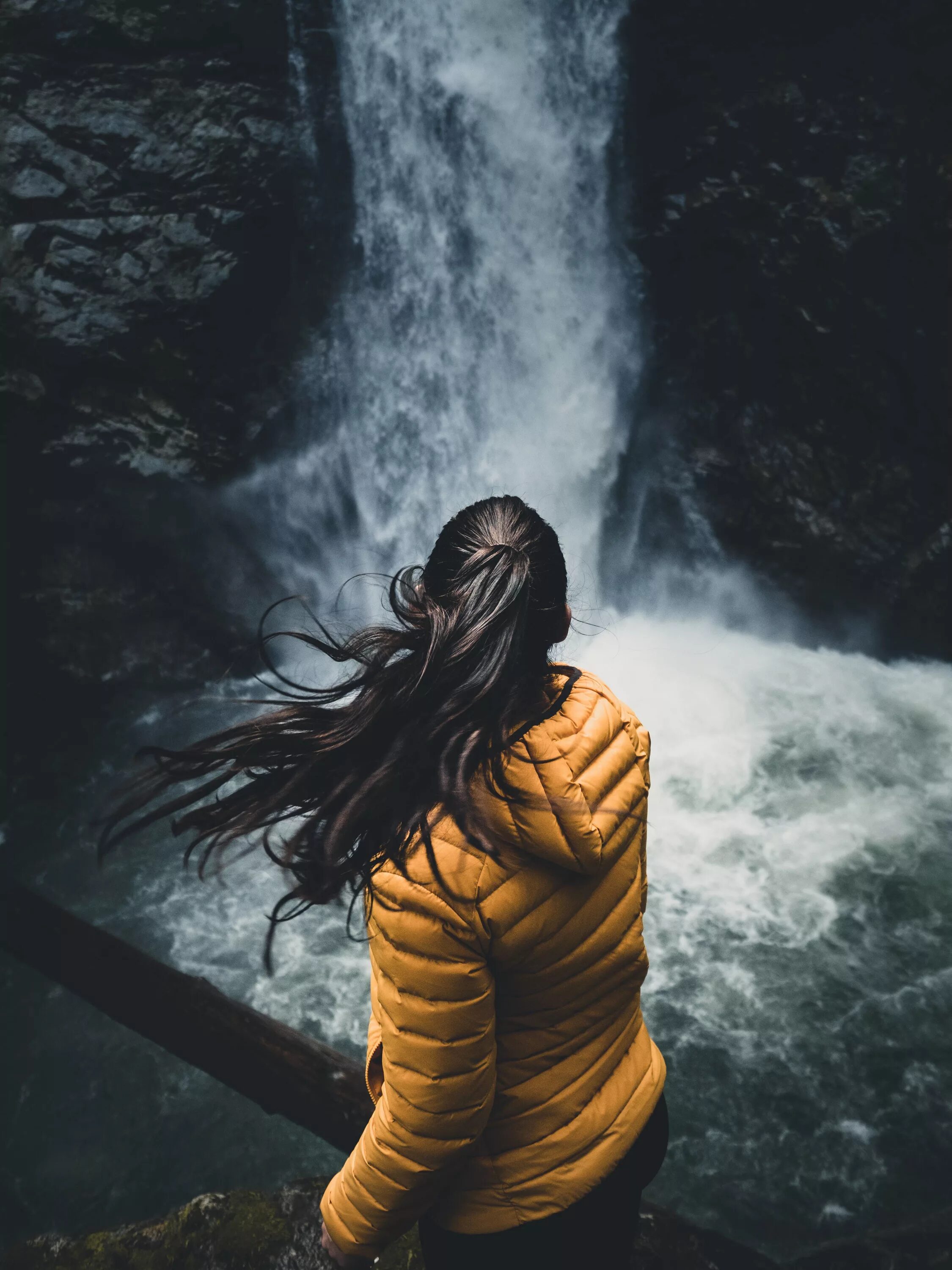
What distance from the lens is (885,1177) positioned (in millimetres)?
4359

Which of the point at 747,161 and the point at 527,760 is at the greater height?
the point at 747,161

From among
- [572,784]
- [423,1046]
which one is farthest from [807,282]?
[423,1046]

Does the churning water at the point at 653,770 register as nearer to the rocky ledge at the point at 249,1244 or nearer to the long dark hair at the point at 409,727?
the long dark hair at the point at 409,727

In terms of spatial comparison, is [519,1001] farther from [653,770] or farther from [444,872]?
[653,770]

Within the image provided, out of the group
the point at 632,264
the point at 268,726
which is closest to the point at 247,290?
the point at 632,264

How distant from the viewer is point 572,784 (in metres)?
1.20

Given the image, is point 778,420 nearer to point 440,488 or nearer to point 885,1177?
point 440,488

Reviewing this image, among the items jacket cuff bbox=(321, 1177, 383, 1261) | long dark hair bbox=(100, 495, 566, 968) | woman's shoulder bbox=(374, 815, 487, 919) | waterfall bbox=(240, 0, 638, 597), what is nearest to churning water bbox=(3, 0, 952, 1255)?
waterfall bbox=(240, 0, 638, 597)

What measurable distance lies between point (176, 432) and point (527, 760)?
864 centimetres

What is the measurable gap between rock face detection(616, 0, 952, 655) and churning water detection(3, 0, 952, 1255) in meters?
0.66

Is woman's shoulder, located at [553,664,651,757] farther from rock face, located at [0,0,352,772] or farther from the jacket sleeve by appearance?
rock face, located at [0,0,352,772]

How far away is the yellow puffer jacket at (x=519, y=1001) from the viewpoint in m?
1.16

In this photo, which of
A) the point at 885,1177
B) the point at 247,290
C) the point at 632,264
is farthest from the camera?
the point at 632,264

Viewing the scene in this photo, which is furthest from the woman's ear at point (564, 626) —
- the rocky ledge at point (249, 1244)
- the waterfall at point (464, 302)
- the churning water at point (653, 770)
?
the waterfall at point (464, 302)
